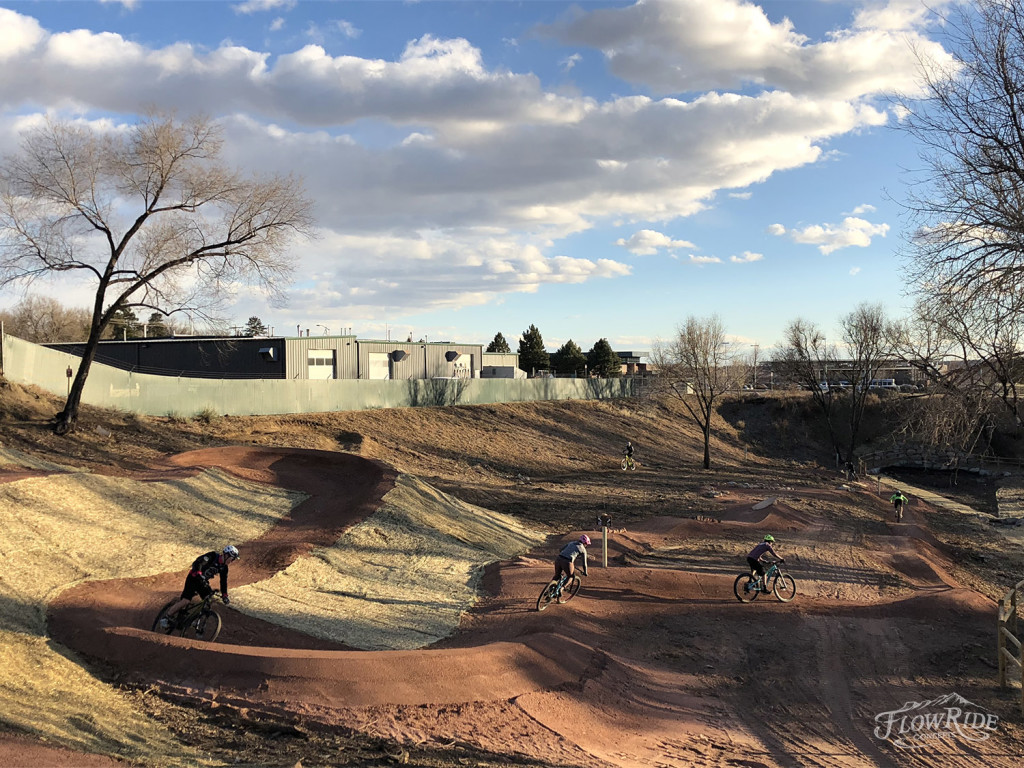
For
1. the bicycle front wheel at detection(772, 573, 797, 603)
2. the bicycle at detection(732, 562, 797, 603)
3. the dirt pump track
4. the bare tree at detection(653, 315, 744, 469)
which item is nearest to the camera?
the dirt pump track

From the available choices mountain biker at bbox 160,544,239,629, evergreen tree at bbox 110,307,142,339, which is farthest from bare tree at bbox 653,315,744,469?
evergreen tree at bbox 110,307,142,339

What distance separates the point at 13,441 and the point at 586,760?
21.5 metres

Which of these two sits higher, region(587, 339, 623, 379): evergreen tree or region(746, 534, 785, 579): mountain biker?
region(587, 339, 623, 379): evergreen tree

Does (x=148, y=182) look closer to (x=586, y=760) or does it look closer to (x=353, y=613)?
(x=353, y=613)

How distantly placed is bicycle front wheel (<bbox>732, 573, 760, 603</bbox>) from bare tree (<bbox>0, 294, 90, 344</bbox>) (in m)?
81.9

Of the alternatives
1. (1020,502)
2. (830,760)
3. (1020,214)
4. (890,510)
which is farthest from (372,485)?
(1020,502)

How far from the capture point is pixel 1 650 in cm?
920

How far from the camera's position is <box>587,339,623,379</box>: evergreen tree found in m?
93.6

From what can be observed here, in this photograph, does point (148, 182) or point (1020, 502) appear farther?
point (1020, 502)

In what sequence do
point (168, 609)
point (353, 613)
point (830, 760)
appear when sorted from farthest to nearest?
point (353, 613) → point (168, 609) → point (830, 760)

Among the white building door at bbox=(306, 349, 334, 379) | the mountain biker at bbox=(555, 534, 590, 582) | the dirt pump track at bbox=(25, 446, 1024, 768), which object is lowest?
the dirt pump track at bbox=(25, 446, 1024, 768)

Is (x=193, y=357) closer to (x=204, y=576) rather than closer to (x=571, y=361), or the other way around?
(x=204, y=576)

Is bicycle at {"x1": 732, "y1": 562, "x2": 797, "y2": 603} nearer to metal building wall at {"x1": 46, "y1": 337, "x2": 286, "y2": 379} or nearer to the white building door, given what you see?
metal building wall at {"x1": 46, "y1": 337, "x2": 286, "y2": 379}

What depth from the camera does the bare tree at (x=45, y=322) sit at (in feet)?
261
